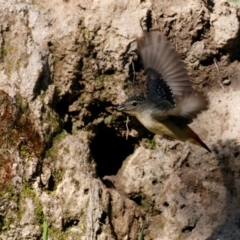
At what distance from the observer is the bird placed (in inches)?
173

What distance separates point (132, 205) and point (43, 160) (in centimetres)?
86

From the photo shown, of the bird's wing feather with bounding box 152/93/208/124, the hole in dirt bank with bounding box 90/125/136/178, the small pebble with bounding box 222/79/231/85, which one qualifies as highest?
the small pebble with bounding box 222/79/231/85

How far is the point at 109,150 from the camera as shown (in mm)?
5324

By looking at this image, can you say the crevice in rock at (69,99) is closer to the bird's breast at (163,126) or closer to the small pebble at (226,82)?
the bird's breast at (163,126)

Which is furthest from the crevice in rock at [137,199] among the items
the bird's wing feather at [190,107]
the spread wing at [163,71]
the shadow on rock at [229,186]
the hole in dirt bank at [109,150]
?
the bird's wing feather at [190,107]

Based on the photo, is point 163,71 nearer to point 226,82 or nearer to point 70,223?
point 226,82

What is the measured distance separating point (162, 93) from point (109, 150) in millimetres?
944

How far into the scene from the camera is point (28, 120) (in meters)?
4.37

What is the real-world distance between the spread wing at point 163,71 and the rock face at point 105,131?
0.36 m

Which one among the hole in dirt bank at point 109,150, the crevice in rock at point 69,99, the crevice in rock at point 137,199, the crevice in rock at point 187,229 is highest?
the crevice in rock at point 69,99

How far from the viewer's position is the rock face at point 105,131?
14.1 feet

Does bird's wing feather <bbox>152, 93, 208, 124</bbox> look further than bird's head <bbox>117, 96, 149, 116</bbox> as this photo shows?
No

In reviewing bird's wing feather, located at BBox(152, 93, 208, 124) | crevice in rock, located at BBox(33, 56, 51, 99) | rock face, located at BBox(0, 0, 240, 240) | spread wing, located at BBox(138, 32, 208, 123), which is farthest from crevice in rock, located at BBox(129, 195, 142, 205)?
crevice in rock, located at BBox(33, 56, 51, 99)

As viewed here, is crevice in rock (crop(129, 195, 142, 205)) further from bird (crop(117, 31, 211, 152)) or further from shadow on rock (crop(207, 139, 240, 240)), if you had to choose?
bird (crop(117, 31, 211, 152))
